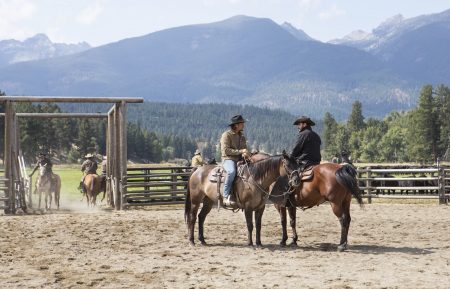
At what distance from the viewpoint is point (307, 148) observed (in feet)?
40.9

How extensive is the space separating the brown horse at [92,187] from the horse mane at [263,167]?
11181mm

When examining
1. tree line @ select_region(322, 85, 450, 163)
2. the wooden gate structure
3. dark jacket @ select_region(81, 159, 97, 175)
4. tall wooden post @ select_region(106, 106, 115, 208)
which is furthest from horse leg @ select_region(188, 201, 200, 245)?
tree line @ select_region(322, 85, 450, 163)

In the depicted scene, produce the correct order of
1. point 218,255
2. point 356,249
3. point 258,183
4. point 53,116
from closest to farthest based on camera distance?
point 218,255 < point 356,249 < point 258,183 < point 53,116

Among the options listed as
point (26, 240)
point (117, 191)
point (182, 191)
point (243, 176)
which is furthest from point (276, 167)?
point (182, 191)

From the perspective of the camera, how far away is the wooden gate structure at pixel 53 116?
1970 centimetres

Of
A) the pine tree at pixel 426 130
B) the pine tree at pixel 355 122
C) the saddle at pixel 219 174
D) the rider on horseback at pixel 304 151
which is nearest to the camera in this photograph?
the rider on horseback at pixel 304 151

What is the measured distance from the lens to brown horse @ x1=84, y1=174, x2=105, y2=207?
22.4 meters

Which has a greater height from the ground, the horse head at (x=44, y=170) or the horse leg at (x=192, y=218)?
the horse head at (x=44, y=170)

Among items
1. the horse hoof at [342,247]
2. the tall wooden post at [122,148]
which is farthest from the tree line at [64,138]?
the horse hoof at [342,247]

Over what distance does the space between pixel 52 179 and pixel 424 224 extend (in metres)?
11.9

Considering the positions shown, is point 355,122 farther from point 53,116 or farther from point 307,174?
point 307,174

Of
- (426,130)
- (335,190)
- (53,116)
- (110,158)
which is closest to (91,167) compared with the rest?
(110,158)

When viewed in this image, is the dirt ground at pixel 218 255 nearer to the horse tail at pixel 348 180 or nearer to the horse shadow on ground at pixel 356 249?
the horse shadow on ground at pixel 356 249

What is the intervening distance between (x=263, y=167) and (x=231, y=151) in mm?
662
